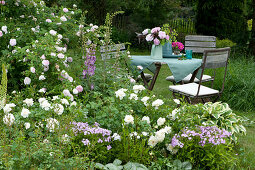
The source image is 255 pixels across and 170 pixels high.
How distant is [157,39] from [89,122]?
8.08ft

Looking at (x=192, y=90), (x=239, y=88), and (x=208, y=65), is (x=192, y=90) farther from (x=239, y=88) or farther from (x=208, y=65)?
(x=239, y=88)

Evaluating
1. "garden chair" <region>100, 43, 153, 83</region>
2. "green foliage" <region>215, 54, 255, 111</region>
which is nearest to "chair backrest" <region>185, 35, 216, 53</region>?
"green foliage" <region>215, 54, 255, 111</region>

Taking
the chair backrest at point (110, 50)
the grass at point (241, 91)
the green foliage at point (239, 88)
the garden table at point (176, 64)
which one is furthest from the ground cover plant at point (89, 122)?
the green foliage at point (239, 88)

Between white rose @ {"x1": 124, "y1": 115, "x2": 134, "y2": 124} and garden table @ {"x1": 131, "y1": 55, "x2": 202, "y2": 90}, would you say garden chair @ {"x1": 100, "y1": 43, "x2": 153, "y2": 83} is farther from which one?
white rose @ {"x1": 124, "y1": 115, "x2": 134, "y2": 124}

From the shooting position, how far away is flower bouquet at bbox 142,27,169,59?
491 centimetres

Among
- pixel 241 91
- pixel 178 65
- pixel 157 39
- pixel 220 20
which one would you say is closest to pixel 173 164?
pixel 178 65

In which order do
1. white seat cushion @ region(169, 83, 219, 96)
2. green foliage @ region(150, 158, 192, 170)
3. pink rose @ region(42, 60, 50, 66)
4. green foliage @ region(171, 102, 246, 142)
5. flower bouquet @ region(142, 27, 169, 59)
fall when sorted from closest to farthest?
green foliage @ region(150, 158, 192, 170) → green foliage @ region(171, 102, 246, 142) → pink rose @ region(42, 60, 50, 66) → white seat cushion @ region(169, 83, 219, 96) → flower bouquet @ region(142, 27, 169, 59)

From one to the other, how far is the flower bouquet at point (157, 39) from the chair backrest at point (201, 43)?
243 centimetres

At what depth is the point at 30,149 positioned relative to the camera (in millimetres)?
2092

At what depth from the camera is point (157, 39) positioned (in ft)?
16.3

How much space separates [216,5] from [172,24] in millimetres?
3757

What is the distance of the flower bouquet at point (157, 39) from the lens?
4.91 meters

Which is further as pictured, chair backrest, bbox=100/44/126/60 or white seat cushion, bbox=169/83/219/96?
white seat cushion, bbox=169/83/219/96

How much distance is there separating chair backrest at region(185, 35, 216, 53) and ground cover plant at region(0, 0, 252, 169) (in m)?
3.66
